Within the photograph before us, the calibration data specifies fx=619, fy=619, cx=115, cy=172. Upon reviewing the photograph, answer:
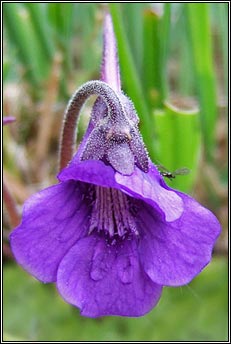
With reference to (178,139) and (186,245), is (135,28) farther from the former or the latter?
(186,245)

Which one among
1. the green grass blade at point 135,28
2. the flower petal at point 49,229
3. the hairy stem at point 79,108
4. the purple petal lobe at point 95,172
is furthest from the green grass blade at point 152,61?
the purple petal lobe at point 95,172

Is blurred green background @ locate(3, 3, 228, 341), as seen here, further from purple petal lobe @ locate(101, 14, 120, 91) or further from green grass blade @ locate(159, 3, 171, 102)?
purple petal lobe @ locate(101, 14, 120, 91)

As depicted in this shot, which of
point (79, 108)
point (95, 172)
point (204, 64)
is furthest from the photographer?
point (204, 64)

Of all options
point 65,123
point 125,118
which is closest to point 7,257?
point 65,123

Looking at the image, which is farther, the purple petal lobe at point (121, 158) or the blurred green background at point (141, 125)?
the blurred green background at point (141, 125)

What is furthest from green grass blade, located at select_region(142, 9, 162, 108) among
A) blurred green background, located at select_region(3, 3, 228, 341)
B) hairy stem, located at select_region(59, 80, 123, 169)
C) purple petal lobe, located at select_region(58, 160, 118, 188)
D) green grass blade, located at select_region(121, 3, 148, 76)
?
purple petal lobe, located at select_region(58, 160, 118, 188)

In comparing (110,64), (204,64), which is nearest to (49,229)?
(110,64)

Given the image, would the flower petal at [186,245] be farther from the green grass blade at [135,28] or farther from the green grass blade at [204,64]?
the green grass blade at [135,28]
